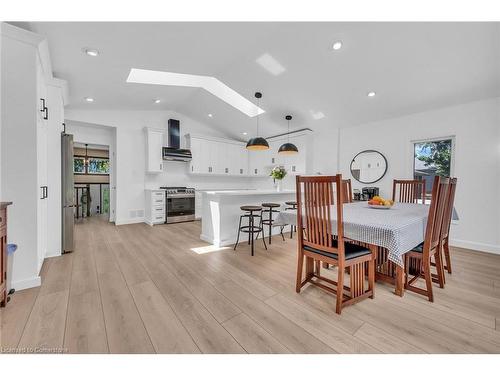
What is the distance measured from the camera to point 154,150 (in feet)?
18.1

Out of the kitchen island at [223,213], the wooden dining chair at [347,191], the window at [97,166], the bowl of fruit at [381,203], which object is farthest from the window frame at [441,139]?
the window at [97,166]

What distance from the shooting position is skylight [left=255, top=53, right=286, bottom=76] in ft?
11.0

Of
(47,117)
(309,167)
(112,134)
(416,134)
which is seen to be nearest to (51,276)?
(47,117)

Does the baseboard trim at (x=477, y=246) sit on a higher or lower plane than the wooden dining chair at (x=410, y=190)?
→ lower

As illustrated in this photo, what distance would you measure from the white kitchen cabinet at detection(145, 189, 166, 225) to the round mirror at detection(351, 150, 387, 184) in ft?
14.9

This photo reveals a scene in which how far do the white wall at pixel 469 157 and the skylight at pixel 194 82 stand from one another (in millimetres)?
3046

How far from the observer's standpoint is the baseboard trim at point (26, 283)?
78.1 inches

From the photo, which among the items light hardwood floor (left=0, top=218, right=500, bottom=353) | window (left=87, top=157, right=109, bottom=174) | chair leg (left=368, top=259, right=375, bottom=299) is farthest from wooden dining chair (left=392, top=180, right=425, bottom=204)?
window (left=87, top=157, right=109, bottom=174)

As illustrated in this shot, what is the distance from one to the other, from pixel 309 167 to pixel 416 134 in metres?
2.26

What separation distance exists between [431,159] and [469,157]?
0.51 metres

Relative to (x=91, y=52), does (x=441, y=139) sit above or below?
below

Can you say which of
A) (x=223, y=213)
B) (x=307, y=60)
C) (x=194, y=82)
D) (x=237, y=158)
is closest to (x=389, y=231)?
(x=223, y=213)

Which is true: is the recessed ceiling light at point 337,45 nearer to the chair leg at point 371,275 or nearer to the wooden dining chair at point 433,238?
the wooden dining chair at point 433,238

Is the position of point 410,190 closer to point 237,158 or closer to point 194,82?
point 194,82
